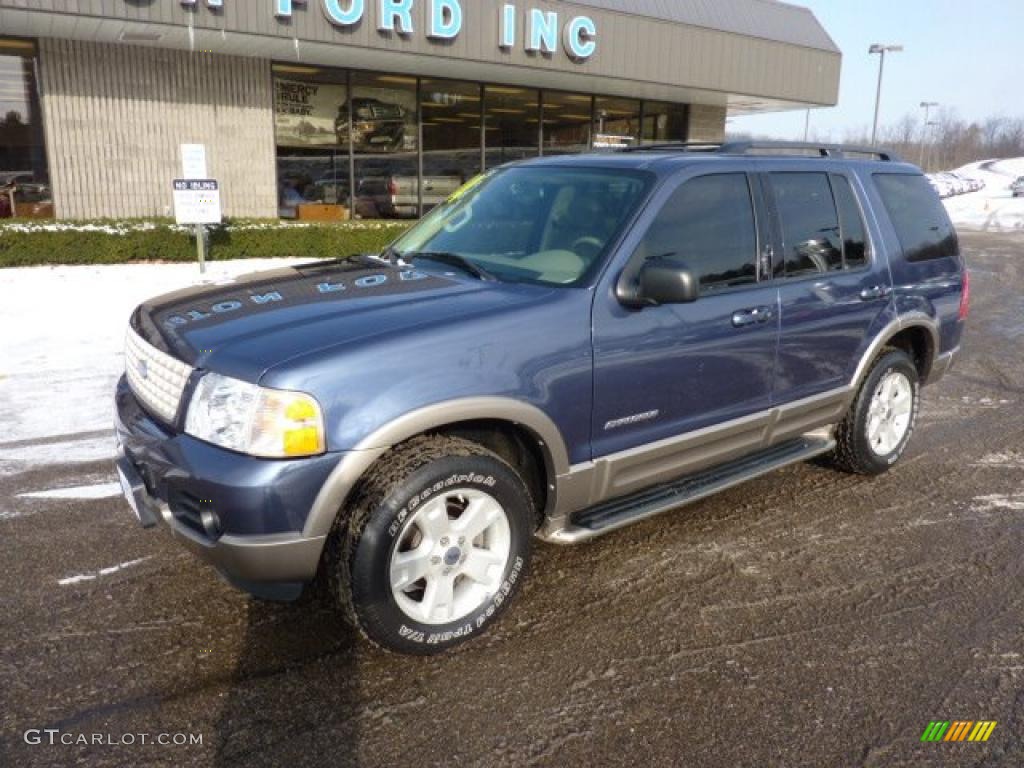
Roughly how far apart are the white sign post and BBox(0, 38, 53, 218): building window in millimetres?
3819

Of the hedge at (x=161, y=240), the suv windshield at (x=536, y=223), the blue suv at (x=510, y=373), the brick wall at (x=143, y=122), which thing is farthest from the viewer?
the brick wall at (x=143, y=122)

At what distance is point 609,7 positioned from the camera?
16453mm

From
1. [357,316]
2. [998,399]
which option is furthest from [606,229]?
[998,399]

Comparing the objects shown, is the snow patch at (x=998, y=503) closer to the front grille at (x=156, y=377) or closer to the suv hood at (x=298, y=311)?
the suv hood at (x=298, y=311)

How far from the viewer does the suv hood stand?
112 inches

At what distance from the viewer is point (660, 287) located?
3.29m

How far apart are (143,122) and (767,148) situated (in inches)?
515

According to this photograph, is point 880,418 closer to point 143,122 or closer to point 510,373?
point 510,373

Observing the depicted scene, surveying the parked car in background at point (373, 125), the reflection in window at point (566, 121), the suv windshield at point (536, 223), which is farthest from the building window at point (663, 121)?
the suv windshield at point (536, 223)

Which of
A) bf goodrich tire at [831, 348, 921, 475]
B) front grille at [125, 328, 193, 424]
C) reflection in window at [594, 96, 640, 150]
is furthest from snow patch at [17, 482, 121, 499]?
reflection in window at [594, 96, 640, 150]

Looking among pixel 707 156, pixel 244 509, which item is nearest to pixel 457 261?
pixel 707 156

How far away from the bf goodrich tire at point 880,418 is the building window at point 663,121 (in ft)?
55.4

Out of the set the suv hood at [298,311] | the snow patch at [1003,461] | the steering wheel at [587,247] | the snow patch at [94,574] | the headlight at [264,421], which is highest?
the steering wheel at [587,247]

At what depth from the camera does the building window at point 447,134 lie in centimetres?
1756
